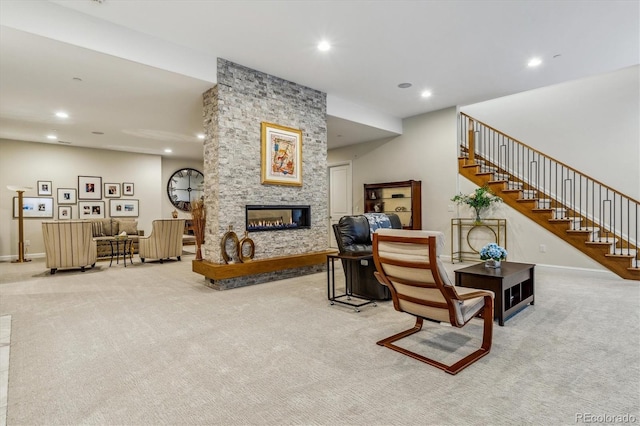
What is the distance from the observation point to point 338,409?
187 cm

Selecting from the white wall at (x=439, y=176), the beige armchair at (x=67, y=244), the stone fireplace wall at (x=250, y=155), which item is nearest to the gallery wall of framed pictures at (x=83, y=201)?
the beige armchair at (x=67, y=244)

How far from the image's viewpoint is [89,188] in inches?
362

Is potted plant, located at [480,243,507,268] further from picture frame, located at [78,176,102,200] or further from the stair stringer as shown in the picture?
picture frame, located at [78,176,102,200]

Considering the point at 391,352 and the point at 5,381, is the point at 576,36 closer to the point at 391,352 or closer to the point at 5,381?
the point at 391,352

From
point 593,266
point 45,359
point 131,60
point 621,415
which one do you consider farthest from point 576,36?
point 45,359

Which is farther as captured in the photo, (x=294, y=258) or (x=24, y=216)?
(x=24, y=216)

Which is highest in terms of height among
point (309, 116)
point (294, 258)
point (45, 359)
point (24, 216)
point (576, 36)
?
point (576, 36)

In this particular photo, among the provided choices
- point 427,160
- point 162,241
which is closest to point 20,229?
point 162,241

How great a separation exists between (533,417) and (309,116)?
528 centimetres

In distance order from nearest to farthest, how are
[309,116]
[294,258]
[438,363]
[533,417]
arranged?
1. [533,417]
2. [438,363]
3. [294,258]
4. [309,116]

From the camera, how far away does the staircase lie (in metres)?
5.66

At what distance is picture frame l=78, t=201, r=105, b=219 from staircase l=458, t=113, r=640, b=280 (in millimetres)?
9714

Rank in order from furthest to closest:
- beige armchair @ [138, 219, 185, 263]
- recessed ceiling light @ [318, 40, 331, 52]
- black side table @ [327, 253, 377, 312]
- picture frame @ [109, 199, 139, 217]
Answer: picture frame @ [109, 199, 139, 217]
beige armchair @ [138, 219, 185, 263]
recessed ceiling light @ [318, 40, 331, 52]
black side table @ [327, 253, 377, 312]

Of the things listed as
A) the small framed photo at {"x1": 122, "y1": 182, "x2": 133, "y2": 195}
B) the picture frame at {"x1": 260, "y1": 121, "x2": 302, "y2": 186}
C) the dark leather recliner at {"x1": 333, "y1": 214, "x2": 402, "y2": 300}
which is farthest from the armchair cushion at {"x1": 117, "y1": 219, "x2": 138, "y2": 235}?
the dark leather recliner at {"x1": 333, "y1": 214, "x2": 402, "y2": 300}
